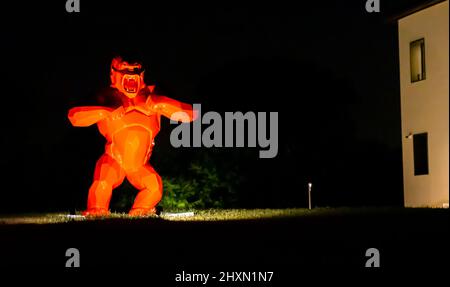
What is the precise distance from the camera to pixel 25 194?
31.9 meters

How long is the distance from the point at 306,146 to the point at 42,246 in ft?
69.7

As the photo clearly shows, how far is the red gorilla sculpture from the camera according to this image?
19609mm

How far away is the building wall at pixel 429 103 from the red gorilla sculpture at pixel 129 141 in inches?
264

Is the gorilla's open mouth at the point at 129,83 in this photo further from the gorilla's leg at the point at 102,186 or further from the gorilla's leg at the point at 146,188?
the gorilla's leg at the point at 146,188

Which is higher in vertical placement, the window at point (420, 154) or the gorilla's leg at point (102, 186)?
the window at point (420, 154)

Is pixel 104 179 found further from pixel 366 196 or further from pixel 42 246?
pixel 366 196

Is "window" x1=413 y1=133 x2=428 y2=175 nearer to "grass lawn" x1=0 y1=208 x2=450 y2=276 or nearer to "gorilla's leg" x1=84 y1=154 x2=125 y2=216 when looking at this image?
"grass lawn" x1=0 y1=208 x2=450 y2=276

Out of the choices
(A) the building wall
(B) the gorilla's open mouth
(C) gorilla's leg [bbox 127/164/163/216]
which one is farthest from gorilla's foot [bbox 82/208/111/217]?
(A) the building wall

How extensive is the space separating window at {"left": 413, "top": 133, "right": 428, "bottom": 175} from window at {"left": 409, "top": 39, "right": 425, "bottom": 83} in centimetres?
157

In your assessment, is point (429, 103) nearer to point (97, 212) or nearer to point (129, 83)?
point (129, 83)

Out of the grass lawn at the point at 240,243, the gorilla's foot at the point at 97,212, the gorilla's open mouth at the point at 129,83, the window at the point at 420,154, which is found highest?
the gorilla's open mouth at the point at 129,83

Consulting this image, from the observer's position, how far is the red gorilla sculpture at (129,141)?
19609mm

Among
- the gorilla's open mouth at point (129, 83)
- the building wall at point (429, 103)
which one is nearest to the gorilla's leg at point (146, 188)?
the gorilla's open mouth at point (129, 83)
